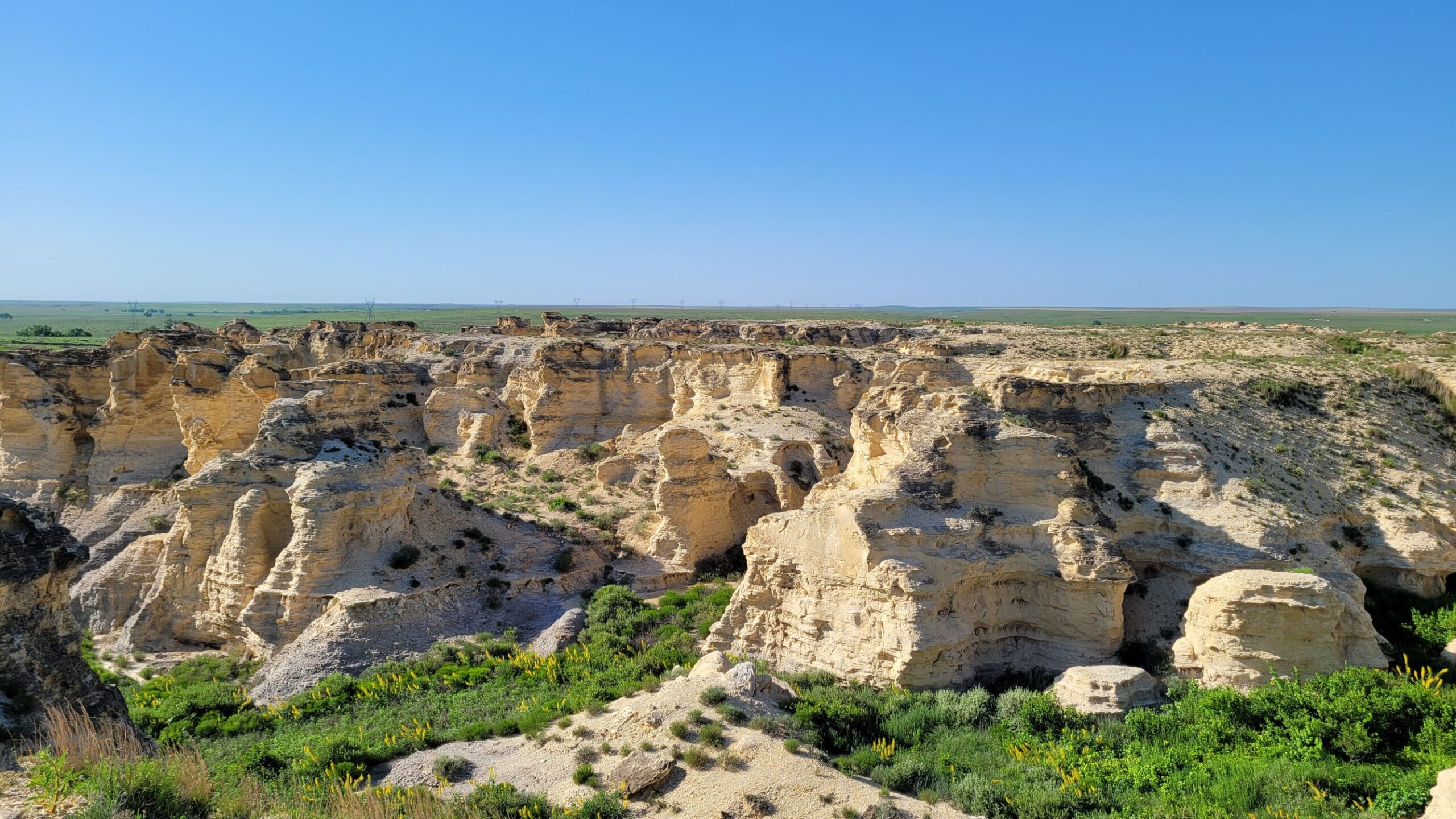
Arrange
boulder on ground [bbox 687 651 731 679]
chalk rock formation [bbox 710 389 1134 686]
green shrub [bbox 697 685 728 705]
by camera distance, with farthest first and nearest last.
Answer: chalk rock formation [bbox 710 389 1134 686] < boulder on ground [bbox 687 651 731 679] < green shrub [bbox 697 685 728 705]

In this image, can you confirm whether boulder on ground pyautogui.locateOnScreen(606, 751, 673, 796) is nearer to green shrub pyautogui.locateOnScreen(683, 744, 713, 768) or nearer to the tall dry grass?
green shrub pyautogui.locateOnScreen(683, 744, 713, 768)

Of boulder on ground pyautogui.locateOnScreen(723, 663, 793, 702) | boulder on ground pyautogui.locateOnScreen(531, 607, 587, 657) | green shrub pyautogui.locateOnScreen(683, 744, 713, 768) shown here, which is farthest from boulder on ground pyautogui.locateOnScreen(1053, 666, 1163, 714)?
boulder on ground pyautogui.locateOnScreen(531, 607, 587, 657)

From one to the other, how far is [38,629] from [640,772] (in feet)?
27.6

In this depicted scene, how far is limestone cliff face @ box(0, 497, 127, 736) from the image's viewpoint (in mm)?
9781

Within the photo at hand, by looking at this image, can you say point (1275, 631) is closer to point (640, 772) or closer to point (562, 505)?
point (640, 772)

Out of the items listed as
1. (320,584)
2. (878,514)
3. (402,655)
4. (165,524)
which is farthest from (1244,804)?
(165,524)

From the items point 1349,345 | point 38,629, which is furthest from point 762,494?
point 1349,345

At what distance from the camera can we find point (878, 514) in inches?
622

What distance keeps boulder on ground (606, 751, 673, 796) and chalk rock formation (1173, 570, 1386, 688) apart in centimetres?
1024

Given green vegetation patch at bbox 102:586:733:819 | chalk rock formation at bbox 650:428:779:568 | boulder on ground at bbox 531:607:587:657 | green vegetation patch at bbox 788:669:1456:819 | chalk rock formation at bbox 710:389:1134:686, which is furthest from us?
chalk rock formation at bbox 650:428:779:568

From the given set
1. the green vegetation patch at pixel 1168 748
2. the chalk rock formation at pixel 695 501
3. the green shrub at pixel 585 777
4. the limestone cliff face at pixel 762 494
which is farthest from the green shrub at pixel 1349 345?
the green shrub at pixel 585 777

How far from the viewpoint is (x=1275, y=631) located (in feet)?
45.7

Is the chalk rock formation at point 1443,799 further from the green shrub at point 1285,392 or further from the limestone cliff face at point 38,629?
the green shrub at point 1285,392

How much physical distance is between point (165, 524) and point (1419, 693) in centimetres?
3165
